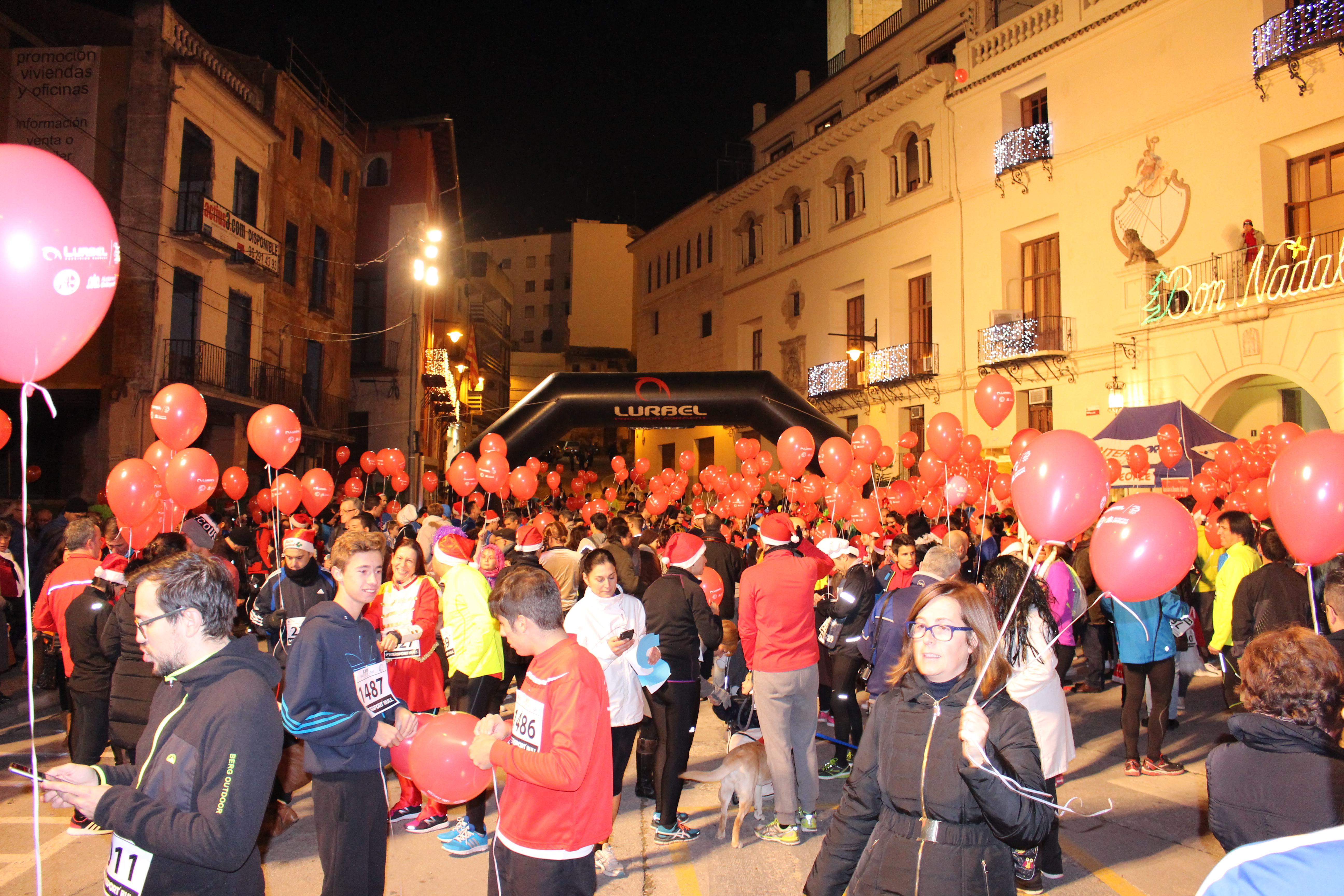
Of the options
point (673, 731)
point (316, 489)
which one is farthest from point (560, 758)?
point (316, 489)

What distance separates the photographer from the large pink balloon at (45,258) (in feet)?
9.59

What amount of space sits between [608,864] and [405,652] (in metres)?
1.62

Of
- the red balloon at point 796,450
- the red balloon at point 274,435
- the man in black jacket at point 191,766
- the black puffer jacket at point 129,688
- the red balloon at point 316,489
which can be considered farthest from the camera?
the red balloon at point 796,450

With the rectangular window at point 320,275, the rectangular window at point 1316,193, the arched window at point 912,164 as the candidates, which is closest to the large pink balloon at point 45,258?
the rectangular window at point 1316,193

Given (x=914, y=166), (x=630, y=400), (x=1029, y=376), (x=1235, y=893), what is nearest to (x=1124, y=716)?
(x=1235, y=893)

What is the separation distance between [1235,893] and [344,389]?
27.9 m

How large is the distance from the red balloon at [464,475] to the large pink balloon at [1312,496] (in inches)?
413

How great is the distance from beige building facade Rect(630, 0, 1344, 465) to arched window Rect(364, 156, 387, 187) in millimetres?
13190

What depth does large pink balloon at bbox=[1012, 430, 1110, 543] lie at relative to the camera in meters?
3.92

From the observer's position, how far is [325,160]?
25.5 m

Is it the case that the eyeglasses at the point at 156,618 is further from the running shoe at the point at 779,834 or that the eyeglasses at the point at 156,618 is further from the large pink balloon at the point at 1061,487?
the running shoe at the point at 779,834

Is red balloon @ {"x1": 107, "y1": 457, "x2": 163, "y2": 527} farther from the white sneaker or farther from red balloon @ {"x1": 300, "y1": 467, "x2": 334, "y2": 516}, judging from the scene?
the white sneaker

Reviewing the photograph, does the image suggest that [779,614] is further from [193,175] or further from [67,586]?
[193,175]

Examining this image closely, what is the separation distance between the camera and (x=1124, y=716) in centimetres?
605
